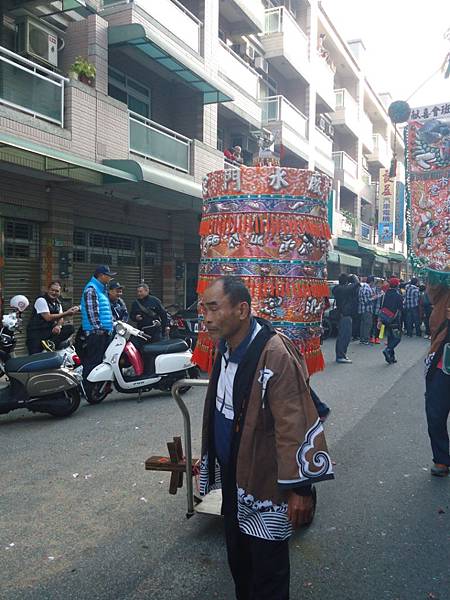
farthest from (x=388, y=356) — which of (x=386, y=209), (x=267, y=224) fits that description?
(x=386, y=209)

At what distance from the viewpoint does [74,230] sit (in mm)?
11703

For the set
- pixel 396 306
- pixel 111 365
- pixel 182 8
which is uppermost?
pixel 182 8

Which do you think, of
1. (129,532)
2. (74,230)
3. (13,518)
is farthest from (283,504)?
(74,230)

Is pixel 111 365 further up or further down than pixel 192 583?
further up

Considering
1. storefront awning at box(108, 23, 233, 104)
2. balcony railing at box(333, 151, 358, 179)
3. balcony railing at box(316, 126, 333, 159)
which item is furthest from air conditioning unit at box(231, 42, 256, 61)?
balcony railing at box(333, 151, 358, 179)

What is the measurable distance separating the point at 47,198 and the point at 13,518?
7.97 meters

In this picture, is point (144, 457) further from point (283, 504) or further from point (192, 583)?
point (283, 504)

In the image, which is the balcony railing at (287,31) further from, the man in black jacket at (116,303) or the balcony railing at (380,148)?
the man in black jacket at (116,303)

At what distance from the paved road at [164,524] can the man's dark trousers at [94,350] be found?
1.29 m

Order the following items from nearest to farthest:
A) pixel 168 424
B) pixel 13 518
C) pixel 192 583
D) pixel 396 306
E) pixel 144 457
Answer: pixel 192 583 < pixel 13 518 < pixel 144 457 < pixel 168 424 < pixel 396 306

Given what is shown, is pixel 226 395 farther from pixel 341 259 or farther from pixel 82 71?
pixel 341 259

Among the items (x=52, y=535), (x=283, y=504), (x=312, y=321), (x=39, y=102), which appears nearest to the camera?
(x=283, y=504)

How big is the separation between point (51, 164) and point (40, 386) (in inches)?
162

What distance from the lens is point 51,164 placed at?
8.74 metres
